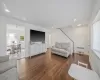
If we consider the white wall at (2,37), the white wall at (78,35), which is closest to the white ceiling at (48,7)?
the white wall at (2,37)

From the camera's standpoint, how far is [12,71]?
1887 millimetres

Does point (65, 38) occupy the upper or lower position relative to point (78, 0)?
lower

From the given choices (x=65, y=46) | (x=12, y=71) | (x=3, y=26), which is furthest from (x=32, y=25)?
(x=12, y=71)

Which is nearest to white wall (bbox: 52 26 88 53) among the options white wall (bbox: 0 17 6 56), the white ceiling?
the white ceiling

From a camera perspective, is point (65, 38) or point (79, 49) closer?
point (79, 49)

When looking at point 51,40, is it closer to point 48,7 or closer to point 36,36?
point 36,36

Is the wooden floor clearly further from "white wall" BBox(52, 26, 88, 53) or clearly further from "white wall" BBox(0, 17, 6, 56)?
"white wall" BBox(52, 26, 88, 53)

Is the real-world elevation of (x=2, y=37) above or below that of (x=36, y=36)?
below

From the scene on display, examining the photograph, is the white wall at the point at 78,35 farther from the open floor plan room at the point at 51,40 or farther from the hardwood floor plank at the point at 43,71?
the hardwood floor plank at the point at 43,71

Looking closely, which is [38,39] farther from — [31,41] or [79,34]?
[79,34]

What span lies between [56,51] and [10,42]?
19.7 feet

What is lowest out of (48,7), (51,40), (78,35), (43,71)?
(43,71)

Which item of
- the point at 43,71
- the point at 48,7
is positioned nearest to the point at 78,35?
the point at 48,7

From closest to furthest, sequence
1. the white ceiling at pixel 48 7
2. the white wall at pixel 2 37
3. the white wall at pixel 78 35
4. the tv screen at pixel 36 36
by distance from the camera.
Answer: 1. the white ceiling at pixel 48 7
2. the white wall at pixel 2 37
3. the tv screen at pixel 36 36
4. the white wall at pixel 78 35
